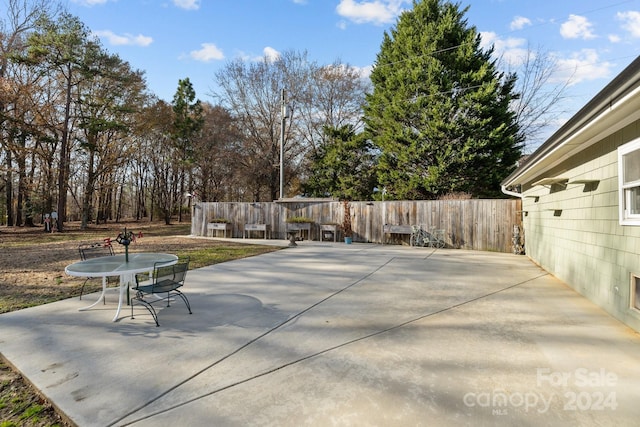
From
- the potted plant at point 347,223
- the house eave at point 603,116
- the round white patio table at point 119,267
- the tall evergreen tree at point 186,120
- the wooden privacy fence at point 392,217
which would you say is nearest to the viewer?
the house eave at point 603,116

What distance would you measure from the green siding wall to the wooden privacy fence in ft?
11.7

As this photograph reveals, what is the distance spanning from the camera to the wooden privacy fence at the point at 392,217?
32.7 feet

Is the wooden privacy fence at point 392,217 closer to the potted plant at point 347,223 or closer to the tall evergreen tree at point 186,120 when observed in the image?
the potted plant at point 347,223

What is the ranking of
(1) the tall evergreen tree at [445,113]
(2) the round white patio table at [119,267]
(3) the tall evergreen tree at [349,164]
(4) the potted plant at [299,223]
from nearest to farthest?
(2) the round white patio table at [119,267] < (4) the potted plant at [299,223] < (1) the tall evergreen tree at [445,113] < (3) the tall evergreen tree at [349,164]

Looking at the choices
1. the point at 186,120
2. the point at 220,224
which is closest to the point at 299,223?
the point at 220,224

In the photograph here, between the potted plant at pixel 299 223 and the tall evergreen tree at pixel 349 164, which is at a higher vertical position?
the tall evergreen tree at pixel 349 164

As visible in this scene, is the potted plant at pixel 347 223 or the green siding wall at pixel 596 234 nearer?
the green siding wall at pixel 596 234

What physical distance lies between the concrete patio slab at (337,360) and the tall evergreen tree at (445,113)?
11.6 meters

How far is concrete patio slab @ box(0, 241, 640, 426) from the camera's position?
1915 millimetres

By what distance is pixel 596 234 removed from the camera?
4176 mm

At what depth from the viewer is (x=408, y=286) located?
17.1ft

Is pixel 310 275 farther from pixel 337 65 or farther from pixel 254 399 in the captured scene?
pixel 337 65

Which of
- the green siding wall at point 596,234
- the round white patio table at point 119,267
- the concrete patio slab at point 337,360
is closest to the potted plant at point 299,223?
the concrete patio slab at point 337,360

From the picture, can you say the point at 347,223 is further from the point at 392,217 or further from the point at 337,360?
the point at 337,360
